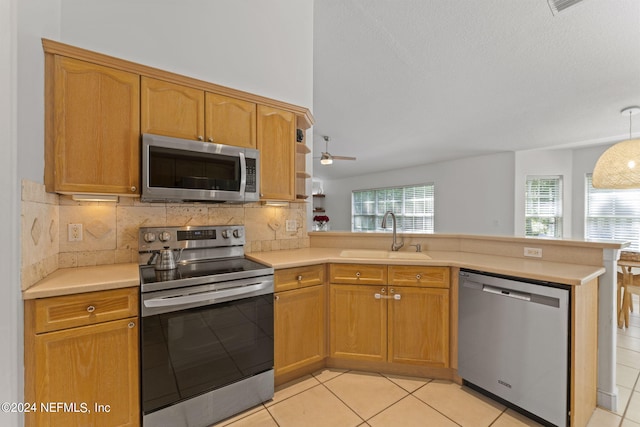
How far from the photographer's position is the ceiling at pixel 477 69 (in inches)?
82.1

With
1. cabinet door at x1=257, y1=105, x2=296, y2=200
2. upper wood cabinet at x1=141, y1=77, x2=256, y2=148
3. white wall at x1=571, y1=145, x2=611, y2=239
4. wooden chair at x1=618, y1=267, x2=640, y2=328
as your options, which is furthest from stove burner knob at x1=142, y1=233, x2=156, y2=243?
white wall at x1=571, y1=145, x2=611, y2=239

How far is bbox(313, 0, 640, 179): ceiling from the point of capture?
2.09m

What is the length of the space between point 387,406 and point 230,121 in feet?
7.43

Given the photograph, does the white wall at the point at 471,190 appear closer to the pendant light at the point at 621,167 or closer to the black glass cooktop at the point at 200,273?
the pendant light at the point at 621,167

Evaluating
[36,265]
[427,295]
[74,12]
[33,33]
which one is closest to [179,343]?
[36,265]

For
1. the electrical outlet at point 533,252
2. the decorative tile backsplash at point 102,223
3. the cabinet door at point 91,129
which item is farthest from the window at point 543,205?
the cabinet door at point 91,129

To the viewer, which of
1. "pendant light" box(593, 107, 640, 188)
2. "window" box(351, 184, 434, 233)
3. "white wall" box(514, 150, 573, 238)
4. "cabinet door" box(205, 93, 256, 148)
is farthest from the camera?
"window" box(351, 184, 434, 233)

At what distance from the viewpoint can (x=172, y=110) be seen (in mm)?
1852

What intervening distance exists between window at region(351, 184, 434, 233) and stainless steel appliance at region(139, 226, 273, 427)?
5281 mm

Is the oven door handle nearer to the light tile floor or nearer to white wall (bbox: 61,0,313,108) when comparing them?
the light tile floor

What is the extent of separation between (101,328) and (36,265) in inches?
17.8

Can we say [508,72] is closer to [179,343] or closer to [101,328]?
[179,343]

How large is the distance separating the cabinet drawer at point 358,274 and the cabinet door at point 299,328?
0.47 ft

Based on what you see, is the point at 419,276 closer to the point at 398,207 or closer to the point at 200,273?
the point at 200,273
